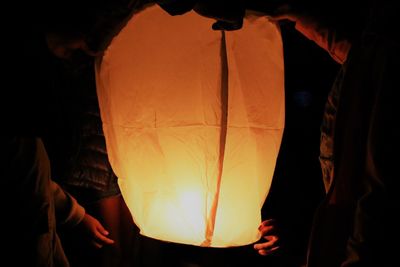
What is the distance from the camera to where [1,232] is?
1.14 metres

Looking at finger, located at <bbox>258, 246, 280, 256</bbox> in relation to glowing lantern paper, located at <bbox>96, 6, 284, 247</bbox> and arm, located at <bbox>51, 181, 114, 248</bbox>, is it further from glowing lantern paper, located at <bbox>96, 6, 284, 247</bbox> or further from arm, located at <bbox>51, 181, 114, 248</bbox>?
arm, located at <bbox>51, 181, 114, 248</bbox>

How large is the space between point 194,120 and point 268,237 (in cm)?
63

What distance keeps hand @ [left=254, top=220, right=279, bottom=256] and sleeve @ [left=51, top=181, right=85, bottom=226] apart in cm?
82

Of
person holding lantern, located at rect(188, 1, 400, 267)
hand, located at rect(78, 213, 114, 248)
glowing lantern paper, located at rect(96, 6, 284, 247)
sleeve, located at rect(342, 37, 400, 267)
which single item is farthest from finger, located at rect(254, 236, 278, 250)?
hand, located at rect(78, 213, 114, 248)

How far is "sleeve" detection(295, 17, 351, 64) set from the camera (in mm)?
1258

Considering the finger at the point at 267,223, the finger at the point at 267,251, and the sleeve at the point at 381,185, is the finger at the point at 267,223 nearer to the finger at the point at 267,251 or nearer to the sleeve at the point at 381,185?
the finger at the point at 267,251

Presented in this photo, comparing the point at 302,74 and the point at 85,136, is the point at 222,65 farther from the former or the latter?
the point at 302,74

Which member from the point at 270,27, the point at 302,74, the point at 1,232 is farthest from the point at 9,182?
the point at 302,74

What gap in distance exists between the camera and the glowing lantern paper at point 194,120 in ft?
4.12

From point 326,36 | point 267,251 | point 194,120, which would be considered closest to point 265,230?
point 267,251

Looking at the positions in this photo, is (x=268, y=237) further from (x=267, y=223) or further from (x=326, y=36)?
(x=326, y=36)

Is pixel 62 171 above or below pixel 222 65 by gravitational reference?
below

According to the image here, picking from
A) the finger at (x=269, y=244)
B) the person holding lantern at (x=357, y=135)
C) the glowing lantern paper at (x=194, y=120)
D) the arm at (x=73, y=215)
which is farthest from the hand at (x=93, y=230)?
the person holding lantern at (x=357, y=135)

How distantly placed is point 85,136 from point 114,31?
0.84 metres
